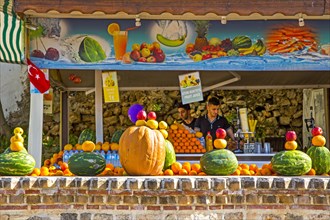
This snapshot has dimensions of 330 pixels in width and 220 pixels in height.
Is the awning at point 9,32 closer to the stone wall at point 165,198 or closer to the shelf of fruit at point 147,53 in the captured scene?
the shelf of fruit at point 147,53

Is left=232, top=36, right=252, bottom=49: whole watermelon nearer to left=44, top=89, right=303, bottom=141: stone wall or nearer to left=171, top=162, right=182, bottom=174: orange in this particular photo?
left=171, top=162, right=182, bottom=174: orange

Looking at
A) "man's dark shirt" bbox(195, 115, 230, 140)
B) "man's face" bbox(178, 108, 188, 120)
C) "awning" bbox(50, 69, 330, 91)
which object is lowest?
"man's dark shirt" bbox(195, 115, 230, 140)

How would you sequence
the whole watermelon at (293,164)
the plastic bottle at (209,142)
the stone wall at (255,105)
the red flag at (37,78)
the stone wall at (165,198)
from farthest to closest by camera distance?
the stone wall at (255,105), the plastic bottle at (209,142), the red flag at (37,78), the whole watermelon at (293,164), the stone wall at (165,198)

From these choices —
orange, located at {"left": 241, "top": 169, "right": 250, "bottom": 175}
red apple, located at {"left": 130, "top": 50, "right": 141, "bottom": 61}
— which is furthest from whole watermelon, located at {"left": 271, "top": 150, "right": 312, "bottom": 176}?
red apple, located at {"left": 130, "top": 50, "right": 141, "bottom": 61}

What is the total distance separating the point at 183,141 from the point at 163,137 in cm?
407

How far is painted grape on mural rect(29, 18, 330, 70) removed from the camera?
330 inches

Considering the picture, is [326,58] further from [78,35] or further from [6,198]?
[6,198]

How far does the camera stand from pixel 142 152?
528 cm

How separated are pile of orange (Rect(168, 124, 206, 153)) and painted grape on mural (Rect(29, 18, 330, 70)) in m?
1.50

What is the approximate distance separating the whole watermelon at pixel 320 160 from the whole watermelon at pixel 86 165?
2.17 metres

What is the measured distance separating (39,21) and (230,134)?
389 cm

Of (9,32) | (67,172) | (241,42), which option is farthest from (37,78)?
(241,42)

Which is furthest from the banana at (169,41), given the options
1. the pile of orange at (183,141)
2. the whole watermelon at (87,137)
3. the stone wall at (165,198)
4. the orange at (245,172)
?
the stone wall at (165,198)

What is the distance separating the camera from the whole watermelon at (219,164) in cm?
529
